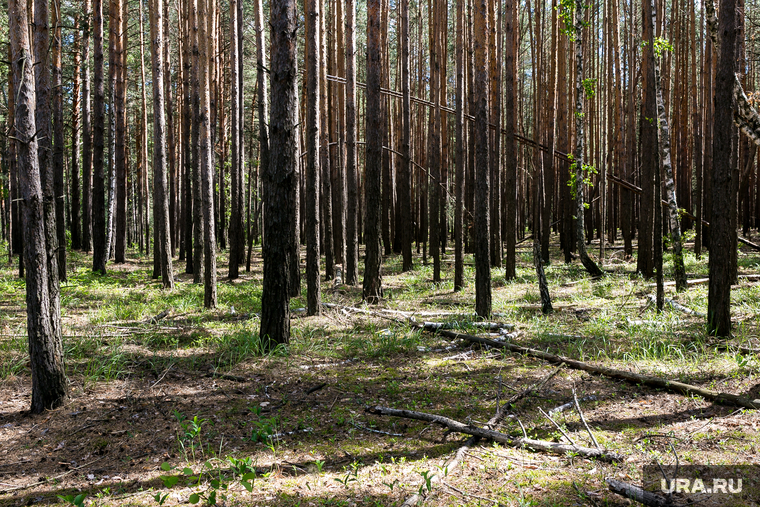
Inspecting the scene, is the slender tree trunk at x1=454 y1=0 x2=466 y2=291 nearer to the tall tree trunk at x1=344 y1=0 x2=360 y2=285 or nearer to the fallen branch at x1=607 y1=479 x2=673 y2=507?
the tall tree trunk at x1=344 y1=0 x2=360 y2=285

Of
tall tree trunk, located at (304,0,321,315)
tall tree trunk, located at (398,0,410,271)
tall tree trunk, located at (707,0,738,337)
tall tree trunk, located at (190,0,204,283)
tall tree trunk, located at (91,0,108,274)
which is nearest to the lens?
tall tree trunk, located at (707,0,738,337)

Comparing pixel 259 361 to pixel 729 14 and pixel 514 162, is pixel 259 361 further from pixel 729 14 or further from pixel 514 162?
pixel 514 162

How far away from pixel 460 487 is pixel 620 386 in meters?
2.48

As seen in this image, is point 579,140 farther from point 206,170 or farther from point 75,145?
point 75,145

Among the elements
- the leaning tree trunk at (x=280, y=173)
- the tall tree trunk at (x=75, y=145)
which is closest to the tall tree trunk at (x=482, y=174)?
the leaning tree trunk at (x=280, y=173)

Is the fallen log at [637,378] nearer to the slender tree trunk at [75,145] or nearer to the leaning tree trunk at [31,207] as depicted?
the leaning tree trunk at [31,207]

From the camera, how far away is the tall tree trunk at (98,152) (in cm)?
1210

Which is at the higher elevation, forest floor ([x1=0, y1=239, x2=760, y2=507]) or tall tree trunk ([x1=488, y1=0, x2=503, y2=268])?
tall tree trunk ([x1=488, y1=0, x2=503, y2=268])

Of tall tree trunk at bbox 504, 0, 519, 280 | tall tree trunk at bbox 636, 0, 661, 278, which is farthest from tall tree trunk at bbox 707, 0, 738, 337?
tall tree trunk at bbox 504, 0, 519, 280

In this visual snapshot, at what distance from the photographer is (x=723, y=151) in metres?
5.26

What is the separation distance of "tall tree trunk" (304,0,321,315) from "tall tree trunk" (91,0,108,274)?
726 cm

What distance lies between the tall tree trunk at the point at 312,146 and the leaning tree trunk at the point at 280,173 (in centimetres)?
168

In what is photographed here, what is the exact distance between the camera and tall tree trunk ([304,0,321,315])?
7465mm

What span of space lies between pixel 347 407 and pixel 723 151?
4712 mm
